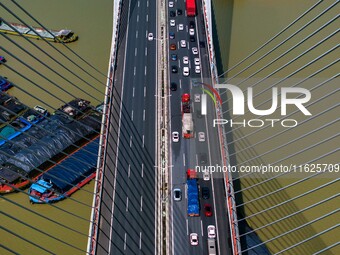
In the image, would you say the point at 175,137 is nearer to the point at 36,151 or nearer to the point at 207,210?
the point at 207,210

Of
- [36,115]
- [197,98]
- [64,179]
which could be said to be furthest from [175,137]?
[36,115]

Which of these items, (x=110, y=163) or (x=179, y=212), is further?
(x=110, y=163)

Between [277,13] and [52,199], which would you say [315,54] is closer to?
[277,13]

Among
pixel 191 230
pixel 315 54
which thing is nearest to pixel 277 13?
pixel 315 54

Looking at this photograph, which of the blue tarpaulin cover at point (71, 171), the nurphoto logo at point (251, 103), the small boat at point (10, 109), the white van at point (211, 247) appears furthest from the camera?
the small boat at point (10, 109)

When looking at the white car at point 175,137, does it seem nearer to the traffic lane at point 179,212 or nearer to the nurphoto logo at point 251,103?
the traffic lane at point 179,212

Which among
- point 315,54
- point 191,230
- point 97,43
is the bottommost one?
point 191,230

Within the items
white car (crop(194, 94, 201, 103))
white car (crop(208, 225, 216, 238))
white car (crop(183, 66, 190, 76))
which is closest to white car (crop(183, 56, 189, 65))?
white car (crop(183, 66, 190, 76))

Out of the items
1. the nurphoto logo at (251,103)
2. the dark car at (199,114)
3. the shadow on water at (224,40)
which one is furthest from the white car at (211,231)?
the shadow on water at (224,40)

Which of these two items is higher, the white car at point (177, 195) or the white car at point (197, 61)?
the white car at point (197, 61)

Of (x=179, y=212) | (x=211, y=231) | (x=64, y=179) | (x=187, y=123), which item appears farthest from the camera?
(x=64, y=179)

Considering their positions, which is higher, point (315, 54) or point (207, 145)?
point (315, 54)
